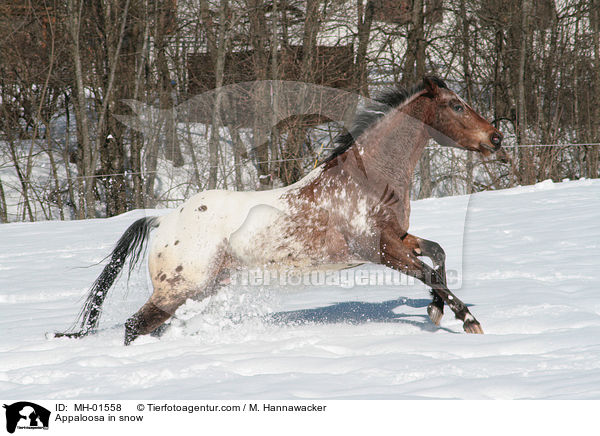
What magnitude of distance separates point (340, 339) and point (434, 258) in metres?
0.84

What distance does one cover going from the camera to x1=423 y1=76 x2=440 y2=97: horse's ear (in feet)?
13.1

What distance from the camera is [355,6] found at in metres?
14.4

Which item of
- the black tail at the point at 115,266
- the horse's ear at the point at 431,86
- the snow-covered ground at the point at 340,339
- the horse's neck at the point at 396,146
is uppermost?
the horse's ear at the point at 431,86

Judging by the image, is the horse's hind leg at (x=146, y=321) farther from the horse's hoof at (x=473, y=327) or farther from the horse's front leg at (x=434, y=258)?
the horse's hoof at (x=473, y=327)

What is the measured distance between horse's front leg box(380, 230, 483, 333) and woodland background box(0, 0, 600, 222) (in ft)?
17.7

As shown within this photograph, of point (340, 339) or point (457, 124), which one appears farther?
point (457, 124)

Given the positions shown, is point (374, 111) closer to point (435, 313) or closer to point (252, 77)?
point (435, 313)

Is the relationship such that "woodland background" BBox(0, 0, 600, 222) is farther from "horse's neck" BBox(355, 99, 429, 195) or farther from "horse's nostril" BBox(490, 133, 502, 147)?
"horse's nostril" BBox(490, 133, 502, 147)

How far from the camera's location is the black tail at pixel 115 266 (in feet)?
13.1

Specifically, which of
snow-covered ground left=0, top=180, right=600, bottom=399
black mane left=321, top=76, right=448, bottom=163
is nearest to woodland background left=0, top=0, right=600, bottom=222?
snow-covered ground left=0, top=180, right=600, bottom=399

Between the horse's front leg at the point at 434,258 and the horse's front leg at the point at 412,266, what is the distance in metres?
0.10
